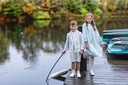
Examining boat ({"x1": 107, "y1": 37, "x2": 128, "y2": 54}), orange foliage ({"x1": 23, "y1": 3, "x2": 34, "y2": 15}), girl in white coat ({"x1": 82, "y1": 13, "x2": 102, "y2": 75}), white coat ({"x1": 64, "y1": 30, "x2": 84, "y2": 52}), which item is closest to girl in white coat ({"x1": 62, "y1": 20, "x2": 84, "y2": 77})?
white coat ({"x1": 64, "y1": 30, "x2": 84, "y2": 52})

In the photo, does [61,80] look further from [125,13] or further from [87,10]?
[125,13]

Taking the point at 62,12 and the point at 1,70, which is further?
the point at 62,12

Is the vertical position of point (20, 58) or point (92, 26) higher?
point (92, 26)

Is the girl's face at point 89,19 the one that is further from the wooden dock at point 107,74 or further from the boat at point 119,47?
the boat at point 119,47

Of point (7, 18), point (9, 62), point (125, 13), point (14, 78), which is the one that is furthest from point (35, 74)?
point (125, 13)

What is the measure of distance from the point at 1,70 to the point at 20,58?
186cm

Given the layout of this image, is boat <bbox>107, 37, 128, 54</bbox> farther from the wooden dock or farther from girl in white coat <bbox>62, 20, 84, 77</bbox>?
girl in white coat <bbox>62, 20, 84, 77</bbox>

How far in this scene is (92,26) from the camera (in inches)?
197

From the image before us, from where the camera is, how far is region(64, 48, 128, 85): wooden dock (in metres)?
4.75

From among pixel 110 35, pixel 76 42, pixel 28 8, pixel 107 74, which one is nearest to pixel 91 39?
pixel 76 42

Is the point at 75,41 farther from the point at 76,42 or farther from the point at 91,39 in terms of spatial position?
the point at 91,39

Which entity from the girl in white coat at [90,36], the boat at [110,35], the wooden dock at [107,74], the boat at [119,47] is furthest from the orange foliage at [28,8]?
the girl in white coat at [90,36]

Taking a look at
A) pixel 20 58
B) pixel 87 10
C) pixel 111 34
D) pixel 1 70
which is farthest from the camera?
pixel 87 10

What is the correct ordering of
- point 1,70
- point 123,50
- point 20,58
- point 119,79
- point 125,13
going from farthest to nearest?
point 125,13, point 20,58, point 1,70, point 123,50, point 119,79
